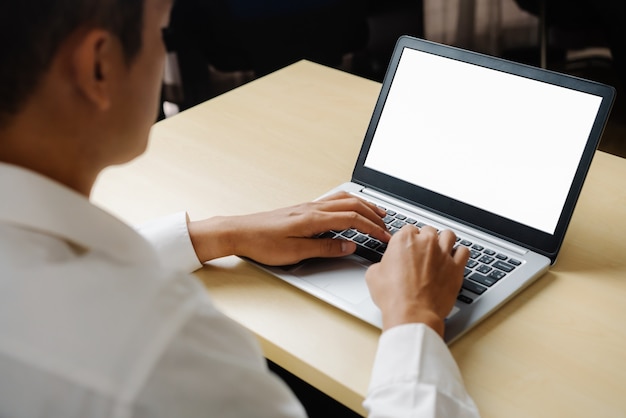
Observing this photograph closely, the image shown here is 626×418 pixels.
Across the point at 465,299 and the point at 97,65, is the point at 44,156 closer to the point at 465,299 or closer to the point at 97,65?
the point at 97,65

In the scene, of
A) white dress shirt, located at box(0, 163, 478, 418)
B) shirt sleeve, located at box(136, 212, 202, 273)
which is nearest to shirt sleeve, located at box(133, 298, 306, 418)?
white dress shirt, located at box(0, 163, 478, 418)

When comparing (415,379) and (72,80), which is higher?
(72,80)

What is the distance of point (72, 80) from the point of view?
1.92 ft

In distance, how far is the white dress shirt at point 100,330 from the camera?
1.64ft

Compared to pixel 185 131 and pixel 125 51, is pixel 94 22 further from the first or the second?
pixel 185 131

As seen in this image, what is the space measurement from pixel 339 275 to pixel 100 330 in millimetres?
501

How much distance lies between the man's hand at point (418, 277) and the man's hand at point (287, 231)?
0.26 ft

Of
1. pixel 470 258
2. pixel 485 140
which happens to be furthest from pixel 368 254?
pixel 485 140

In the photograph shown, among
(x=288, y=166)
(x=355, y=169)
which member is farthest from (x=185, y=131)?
(x=355, y=169)

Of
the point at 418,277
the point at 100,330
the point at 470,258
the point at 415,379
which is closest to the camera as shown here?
the point at 100,330

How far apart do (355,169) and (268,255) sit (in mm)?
263

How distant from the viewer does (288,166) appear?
127cm

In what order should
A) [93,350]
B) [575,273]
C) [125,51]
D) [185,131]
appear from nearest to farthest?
[93,350]
[125,51]
[575,273]
[185,131]

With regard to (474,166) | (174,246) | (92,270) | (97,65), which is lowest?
(174,246)
